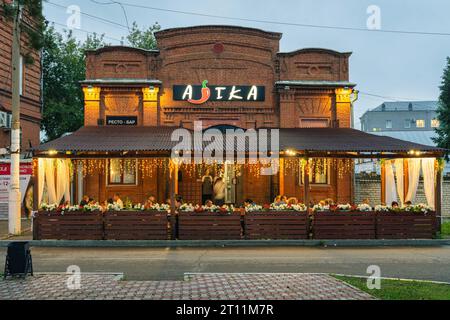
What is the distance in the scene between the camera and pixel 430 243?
52.2 ft

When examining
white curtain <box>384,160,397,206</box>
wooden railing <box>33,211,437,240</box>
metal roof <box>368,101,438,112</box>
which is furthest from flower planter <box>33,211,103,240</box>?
metal roof <box>368,101,438,112</box>

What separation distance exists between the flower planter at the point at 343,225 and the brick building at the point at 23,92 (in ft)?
49.2

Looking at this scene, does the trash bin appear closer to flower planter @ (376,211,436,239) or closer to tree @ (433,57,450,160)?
flower planter @ (376,211,436,239)

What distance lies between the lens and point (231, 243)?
1570 cm

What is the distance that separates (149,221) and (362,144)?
8539 millimetres

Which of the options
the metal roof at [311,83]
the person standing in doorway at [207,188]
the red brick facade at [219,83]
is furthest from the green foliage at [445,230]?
the person standing in doorway at [207,188]

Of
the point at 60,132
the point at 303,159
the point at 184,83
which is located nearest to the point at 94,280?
the point at 303,159

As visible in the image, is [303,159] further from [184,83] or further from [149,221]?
[184,83]

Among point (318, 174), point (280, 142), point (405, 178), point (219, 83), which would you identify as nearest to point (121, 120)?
Answer: point (219, 83)

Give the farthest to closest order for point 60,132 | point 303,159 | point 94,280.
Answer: point 60,132, point 303,159, point 94,280

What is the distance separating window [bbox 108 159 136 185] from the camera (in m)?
21.6

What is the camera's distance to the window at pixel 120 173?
21562 millimetres

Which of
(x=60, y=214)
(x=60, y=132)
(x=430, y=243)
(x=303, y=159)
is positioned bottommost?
(x=430, y=243)
